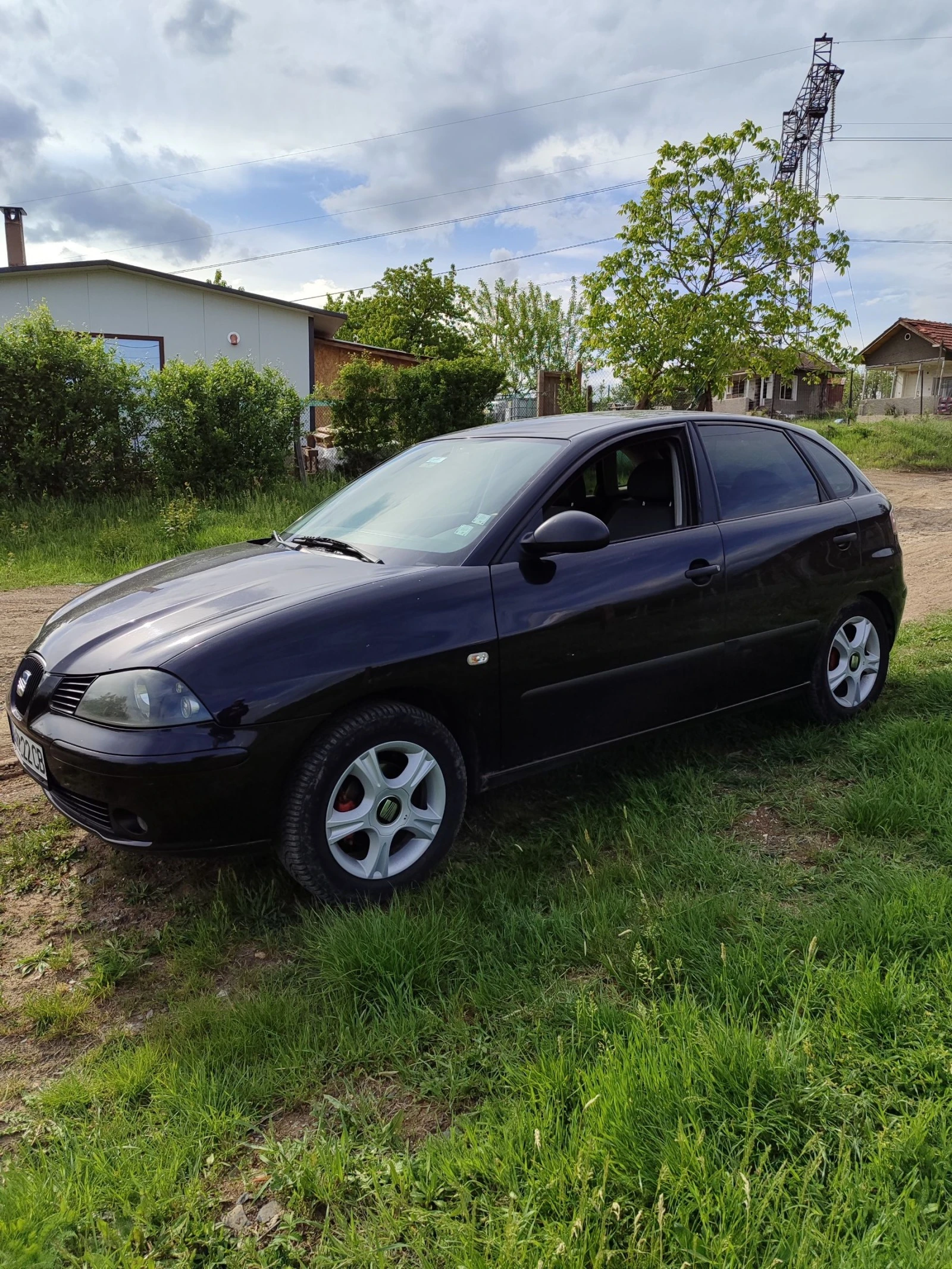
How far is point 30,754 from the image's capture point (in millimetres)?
3125

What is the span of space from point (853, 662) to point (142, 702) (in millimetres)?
3546

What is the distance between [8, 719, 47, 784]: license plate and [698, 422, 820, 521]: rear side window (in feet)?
9.77

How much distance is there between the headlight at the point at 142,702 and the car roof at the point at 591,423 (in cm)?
196

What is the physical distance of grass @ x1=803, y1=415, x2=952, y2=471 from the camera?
75.5 feet

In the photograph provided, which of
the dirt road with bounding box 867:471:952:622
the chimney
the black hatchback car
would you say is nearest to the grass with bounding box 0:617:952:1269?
the black hatchback car

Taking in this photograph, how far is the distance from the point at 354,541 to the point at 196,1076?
2.12 meters

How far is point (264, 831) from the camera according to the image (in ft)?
9.33

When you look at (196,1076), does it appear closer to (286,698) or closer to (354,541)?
(286,698)

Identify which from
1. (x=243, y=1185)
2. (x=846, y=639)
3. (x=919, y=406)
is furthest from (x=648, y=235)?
(x=919, y=406)

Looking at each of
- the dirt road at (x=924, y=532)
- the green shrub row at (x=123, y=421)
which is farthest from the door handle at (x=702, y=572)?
the green shrub row at (x=123, y=421)

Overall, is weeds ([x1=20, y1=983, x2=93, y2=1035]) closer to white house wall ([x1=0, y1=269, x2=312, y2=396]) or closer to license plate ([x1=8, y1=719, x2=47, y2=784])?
license plate ([x1=8, y1=719, x2=47, y2=784])

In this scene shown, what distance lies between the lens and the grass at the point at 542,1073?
1.78 m


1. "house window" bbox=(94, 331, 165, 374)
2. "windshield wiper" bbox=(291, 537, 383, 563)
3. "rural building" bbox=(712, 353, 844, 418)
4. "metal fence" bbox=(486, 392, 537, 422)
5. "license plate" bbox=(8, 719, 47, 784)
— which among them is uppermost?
"rural building" bbox=(712, 353, 844, 418)

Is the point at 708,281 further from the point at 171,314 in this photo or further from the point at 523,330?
the point at 523,330
